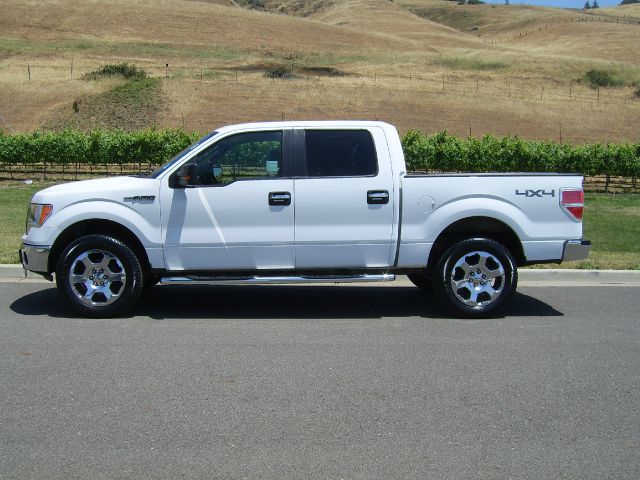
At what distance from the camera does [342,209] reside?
759 centimetres

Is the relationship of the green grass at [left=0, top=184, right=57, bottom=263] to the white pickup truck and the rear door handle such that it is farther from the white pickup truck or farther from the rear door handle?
the rear door handle

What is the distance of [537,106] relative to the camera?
61062 mm

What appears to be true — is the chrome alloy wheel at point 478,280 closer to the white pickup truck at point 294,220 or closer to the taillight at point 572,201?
A: the white pickup truck at point 294,220

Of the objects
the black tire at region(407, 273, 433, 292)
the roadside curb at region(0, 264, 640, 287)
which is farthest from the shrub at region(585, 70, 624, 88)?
the black tire at region(407, 273, 433, 292)

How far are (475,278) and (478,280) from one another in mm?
36

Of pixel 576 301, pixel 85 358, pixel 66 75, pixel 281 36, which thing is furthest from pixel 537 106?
pixel 85 358

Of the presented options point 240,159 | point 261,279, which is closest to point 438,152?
point 240,159

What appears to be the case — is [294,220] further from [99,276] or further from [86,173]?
[86,173]

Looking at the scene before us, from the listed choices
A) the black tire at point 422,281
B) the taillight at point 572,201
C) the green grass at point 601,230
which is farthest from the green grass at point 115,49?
the taillight at point 572,201

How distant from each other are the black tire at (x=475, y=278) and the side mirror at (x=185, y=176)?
2613mm

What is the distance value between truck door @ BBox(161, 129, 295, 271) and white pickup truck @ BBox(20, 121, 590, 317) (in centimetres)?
1

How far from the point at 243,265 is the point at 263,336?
2.97 ft

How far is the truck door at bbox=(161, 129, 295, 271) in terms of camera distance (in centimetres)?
755

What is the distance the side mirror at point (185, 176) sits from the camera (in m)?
7.41
